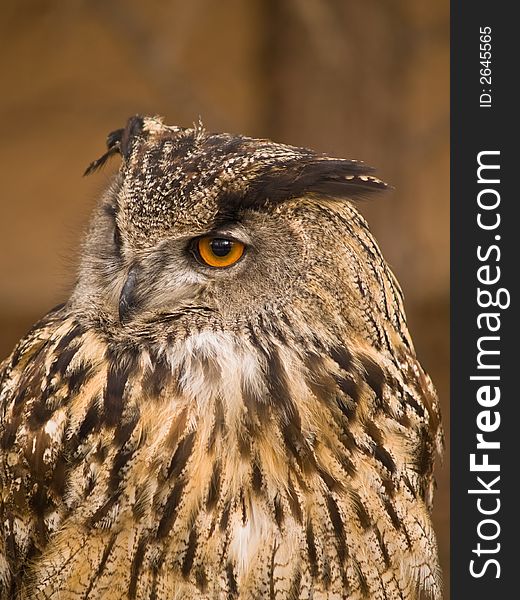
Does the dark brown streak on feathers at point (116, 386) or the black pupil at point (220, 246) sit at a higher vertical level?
the black pupil at point (220, 246)

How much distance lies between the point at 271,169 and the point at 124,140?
1.18 ft

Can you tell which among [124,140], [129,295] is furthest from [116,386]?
[124,140]

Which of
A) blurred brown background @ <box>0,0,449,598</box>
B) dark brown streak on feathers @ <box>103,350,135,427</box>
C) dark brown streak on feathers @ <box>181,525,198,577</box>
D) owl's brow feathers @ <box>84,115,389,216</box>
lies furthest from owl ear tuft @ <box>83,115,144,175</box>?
blurred brown background @ <box>0,0,449,598</box>

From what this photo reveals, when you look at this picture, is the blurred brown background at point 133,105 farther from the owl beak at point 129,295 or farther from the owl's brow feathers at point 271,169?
the owl beak at point 129,295

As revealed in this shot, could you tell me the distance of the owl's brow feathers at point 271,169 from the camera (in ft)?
5.89

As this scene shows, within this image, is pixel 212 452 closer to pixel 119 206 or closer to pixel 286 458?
pixel 286 458

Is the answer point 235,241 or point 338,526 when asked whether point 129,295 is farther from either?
point 338,526

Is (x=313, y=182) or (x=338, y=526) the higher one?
(x=313, y=182)

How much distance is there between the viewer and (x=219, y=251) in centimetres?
182

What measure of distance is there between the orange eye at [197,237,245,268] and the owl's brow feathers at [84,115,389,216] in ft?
0.19

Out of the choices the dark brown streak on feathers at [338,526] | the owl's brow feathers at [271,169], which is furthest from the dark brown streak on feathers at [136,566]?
the owl's brow feathers at [271,169]

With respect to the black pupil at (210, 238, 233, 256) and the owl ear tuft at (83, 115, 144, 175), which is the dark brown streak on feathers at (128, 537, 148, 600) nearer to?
the black pupil at (210, 238, 233, 256)

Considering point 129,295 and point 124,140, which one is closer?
point 129,295

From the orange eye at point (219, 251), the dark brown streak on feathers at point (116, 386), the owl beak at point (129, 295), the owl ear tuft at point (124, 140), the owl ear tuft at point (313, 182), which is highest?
the owl ear tuft at point (124, 140)
